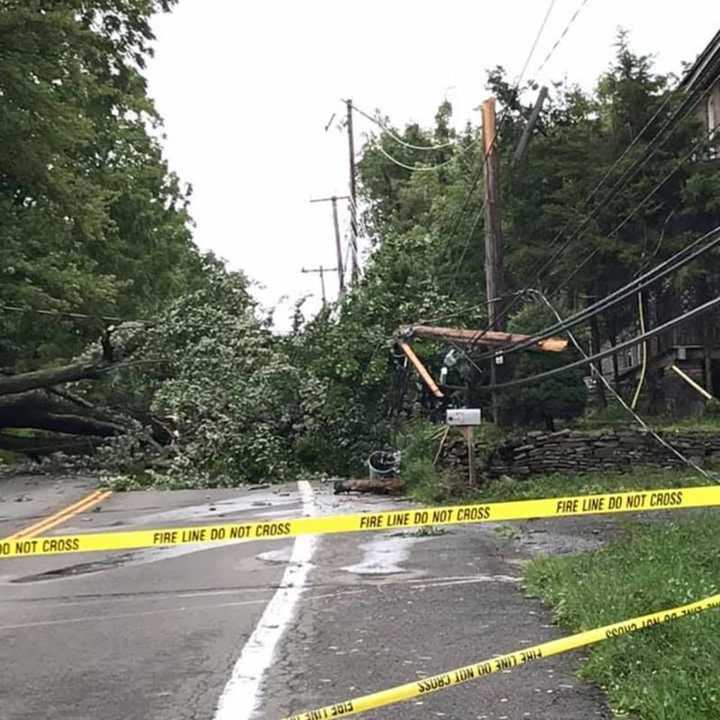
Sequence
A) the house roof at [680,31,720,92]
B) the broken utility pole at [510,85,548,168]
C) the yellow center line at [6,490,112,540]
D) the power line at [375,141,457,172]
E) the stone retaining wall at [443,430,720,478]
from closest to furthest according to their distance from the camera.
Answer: the yellow center line at [6,490,112,540] → the stone retaining wall at [443,430,720,478] → the broken utility pole at [510,85,548,168] → the house roof at [680,31,720,92] → the power line at [375,141,457,172]

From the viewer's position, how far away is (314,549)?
35.6ft

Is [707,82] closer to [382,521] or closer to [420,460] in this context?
[420,460]

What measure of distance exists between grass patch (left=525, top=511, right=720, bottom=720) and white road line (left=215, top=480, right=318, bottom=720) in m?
1.73

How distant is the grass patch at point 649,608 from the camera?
4539mm

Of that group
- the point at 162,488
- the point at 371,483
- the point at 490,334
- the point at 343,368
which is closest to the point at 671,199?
the point at 490,334

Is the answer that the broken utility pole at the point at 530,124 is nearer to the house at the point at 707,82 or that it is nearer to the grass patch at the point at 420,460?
the house at the point at 707,82

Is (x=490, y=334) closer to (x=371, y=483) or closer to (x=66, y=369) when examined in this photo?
(x=371, y=483)

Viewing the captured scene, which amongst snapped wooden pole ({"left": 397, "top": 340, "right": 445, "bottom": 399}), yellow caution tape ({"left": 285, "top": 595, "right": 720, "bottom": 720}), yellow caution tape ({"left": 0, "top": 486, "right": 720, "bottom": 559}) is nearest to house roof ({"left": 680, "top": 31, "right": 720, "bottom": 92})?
snapped wooden pole ({"left": 397, "top": 340, "right": 445, "bottom": 399})

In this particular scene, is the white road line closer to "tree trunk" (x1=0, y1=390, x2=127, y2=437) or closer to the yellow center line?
the yellow center line

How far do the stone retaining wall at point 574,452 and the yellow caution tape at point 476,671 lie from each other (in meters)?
12.3

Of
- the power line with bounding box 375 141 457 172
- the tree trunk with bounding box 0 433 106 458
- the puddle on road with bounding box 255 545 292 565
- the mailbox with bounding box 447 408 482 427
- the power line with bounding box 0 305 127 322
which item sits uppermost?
the power line with bounding box 375 141 457 172

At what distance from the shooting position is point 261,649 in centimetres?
620

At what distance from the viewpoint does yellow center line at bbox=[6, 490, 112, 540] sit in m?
13.5

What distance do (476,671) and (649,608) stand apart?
72.0 inches
